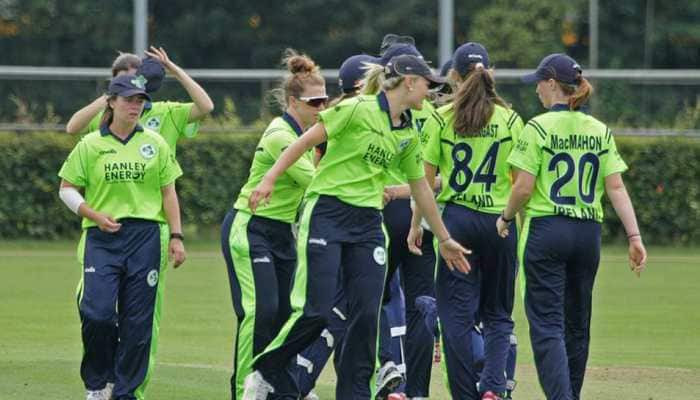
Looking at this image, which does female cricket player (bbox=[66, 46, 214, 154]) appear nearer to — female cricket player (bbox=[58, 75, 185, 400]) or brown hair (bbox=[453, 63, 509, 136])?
female cricket player (bbox=[58, 75, 185, 400])

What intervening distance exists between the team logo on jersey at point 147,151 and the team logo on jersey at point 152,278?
2.40 feet

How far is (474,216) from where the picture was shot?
9484 mm

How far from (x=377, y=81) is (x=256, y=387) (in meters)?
2.00

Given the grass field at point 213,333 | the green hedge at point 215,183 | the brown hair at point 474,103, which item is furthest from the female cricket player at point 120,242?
A: the green hedge at point 215,183

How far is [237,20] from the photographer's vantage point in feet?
114

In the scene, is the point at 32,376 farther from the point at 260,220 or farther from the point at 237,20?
the point at 237,20

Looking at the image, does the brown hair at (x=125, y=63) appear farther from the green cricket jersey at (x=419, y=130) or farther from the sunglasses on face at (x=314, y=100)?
the green cricket jersey at (x=419, y=130)

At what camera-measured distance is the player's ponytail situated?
29.1 ft

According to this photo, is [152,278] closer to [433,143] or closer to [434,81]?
[433,143]

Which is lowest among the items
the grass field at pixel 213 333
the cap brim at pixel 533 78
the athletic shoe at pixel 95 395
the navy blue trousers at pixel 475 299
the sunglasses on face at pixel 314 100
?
the grass field at pixel 213 333

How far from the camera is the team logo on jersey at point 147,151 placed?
31.2 feet

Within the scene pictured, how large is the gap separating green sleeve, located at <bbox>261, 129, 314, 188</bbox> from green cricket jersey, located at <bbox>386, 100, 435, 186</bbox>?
0.52 metres

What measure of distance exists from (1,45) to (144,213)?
26.1m

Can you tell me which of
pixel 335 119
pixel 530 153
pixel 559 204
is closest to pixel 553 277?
pixel 559 204
